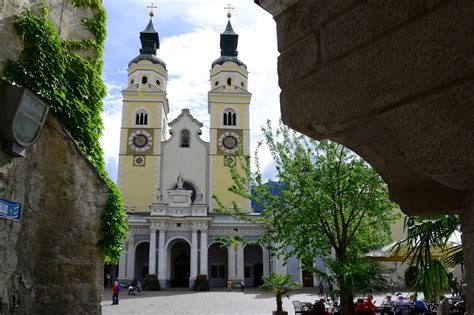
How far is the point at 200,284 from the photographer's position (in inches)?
1357

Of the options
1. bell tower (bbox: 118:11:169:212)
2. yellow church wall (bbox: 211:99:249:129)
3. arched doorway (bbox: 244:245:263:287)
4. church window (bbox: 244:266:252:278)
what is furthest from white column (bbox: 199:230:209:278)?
yellow church wall (bbox: 211:99:249:129)


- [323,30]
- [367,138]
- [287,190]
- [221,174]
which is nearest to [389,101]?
[367,138]

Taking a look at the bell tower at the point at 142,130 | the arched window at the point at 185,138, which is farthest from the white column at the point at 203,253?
the arched window at the point at 185,138

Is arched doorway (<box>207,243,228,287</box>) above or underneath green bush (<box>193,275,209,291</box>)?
above

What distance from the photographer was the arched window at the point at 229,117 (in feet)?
156

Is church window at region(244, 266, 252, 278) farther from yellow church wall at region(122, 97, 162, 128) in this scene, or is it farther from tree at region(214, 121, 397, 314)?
tree at region(214, 121, 397, 314)

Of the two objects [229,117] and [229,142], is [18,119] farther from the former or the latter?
[229,117]

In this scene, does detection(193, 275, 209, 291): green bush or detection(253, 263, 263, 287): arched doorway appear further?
detection(253, 263, 263, 287): arched doorway

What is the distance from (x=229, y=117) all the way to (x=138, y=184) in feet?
38.4

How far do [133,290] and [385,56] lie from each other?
31.2 meters

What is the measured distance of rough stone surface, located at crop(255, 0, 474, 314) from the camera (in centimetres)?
183

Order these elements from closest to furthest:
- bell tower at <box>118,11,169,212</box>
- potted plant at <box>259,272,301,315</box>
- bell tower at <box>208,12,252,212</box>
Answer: potted plant at <box>259,272,301,315</box>, bell tower at <box>118,11,169,212</box>, bell tower at <box>208,12,252,212</box>

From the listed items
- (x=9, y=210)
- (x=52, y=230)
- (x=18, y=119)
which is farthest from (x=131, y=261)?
(x=18, y=119)

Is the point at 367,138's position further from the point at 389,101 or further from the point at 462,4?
the point at 462,4
